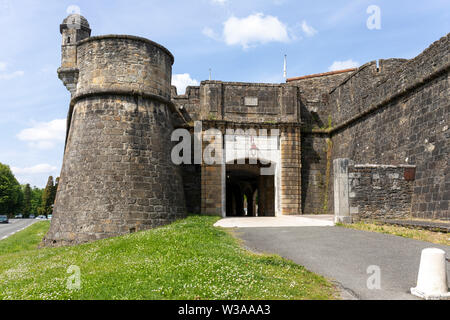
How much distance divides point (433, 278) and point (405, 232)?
17.8ft

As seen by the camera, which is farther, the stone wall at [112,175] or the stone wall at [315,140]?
the stone wall at [315,140]

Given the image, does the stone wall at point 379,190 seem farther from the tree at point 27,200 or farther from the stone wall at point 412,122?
the tree at point 27,200

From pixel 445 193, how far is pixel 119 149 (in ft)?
36.4

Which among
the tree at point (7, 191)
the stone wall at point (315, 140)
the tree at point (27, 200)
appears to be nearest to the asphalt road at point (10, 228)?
the stone wall at point (315, 140)

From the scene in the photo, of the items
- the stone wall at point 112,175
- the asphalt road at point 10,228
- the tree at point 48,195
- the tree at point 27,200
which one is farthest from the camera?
the tree at point 27,200

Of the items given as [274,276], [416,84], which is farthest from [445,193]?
[274,276]

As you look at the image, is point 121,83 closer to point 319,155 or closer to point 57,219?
point 57,219

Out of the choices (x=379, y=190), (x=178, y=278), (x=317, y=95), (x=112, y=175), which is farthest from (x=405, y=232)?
(x=317, y=95)

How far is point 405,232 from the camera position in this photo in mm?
9547

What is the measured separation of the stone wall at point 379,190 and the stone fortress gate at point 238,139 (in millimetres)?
33

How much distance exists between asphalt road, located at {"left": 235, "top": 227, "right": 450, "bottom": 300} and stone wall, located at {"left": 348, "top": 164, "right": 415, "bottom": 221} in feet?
4.47

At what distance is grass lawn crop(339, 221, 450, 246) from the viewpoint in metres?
8.45

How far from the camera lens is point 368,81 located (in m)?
17.1

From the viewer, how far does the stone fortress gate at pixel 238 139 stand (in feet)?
39.5
